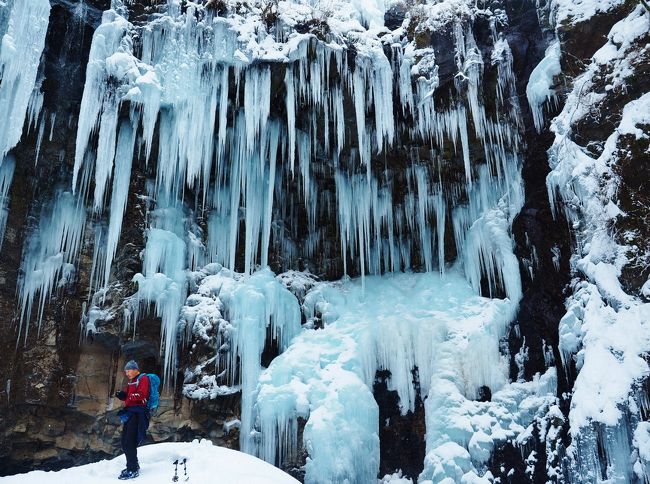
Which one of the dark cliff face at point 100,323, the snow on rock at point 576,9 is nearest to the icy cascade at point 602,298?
the snow on rock at point 576,9

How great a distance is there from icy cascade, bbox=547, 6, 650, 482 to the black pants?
484cm

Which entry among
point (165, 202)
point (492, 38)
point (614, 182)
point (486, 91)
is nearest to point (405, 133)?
point (486, 91)

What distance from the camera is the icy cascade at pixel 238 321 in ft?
30.5

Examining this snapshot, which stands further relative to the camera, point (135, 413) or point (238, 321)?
point (238, 321)

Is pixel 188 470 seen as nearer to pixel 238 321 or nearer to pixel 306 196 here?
pixel 238 321

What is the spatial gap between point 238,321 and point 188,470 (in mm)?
5505

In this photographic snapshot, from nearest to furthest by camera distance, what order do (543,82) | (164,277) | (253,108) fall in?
(543,82)
(253,108)
(164,277)

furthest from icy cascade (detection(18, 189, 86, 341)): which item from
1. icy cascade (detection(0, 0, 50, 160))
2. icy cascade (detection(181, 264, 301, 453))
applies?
icy cascade (detection(181, 264, 301, 453))

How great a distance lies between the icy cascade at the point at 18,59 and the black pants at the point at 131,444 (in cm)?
550

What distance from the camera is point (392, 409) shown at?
942 cm

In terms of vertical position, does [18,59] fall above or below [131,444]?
above

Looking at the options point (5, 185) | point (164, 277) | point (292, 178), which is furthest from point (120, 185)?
point (292, 178)

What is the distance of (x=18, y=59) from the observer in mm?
7977

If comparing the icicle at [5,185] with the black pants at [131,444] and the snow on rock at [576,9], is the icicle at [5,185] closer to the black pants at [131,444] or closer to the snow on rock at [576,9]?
the black pants at [131,444]
